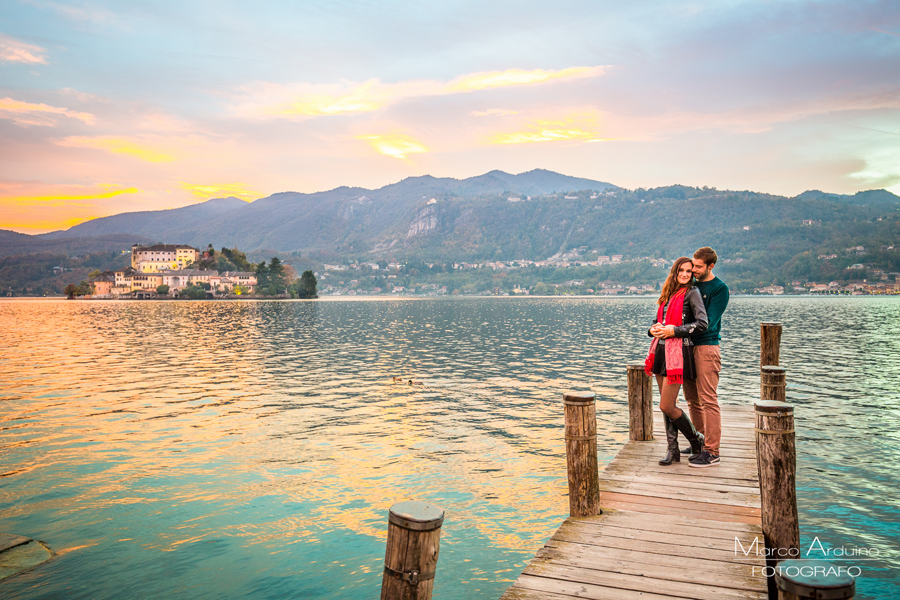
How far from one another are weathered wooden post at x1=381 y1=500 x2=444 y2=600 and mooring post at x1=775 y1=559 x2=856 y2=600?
2.28m

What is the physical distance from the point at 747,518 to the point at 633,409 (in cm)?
422

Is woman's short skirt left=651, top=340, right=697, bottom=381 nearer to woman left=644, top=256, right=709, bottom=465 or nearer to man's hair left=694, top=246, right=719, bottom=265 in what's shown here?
woman left=644, top=256, right=709, bottom=465

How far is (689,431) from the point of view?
360 inches

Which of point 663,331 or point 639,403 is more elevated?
point 663,331

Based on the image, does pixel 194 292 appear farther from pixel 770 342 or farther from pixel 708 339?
pixel 708 339

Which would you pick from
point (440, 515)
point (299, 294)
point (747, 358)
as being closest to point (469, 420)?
point (440, 515)

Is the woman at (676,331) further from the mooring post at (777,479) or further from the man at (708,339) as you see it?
the mooring post at (777,479)

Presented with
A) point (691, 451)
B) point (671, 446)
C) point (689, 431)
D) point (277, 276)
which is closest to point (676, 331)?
point (689, 431)

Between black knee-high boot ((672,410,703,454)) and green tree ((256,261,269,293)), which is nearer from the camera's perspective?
black knee-high boot ((672,410,703,454))

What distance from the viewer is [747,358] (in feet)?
114

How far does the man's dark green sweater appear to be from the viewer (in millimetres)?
8562

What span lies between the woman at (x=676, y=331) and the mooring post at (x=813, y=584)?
497cm

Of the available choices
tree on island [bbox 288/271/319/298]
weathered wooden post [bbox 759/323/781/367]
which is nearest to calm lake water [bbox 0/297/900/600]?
weathered wooden post [bbox 759/323/781/367]

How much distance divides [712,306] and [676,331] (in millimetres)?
731
